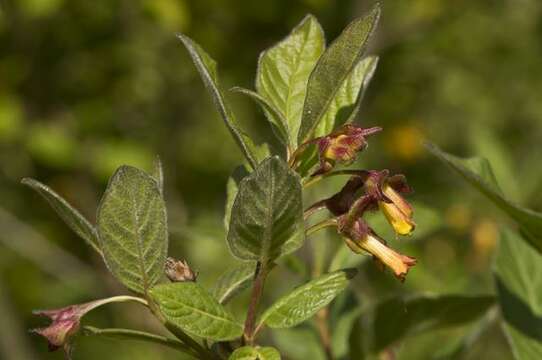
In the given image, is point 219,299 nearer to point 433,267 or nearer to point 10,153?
point 433,267

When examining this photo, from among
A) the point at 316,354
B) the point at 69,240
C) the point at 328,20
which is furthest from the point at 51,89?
the point at 316,354

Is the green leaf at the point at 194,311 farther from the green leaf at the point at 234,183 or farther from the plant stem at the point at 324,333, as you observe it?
the plant stem at the point at 324,333

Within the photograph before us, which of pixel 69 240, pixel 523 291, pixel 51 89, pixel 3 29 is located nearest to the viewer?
pixel 523 291

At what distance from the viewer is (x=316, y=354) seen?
1280 mm

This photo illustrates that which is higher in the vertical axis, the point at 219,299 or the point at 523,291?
the point at 219,299

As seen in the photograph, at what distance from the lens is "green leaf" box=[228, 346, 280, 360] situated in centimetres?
75

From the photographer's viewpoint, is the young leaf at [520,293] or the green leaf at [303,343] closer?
the young leaf at [520,293]

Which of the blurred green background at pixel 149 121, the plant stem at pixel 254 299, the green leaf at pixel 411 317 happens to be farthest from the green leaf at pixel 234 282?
the blurred green background at pixel 149 121

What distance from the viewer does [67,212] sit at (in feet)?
2.56

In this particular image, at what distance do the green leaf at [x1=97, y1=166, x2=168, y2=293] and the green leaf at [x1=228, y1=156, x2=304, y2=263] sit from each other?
6 cm

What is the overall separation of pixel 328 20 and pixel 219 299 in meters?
2.20

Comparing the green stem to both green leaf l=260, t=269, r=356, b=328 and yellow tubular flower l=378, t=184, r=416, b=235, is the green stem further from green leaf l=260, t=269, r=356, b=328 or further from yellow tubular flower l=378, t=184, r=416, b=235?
yellow tubular flower l=378, t=184, r=416, b=235

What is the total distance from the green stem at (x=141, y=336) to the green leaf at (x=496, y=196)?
0.28 m

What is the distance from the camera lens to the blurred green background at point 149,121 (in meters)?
2.72
